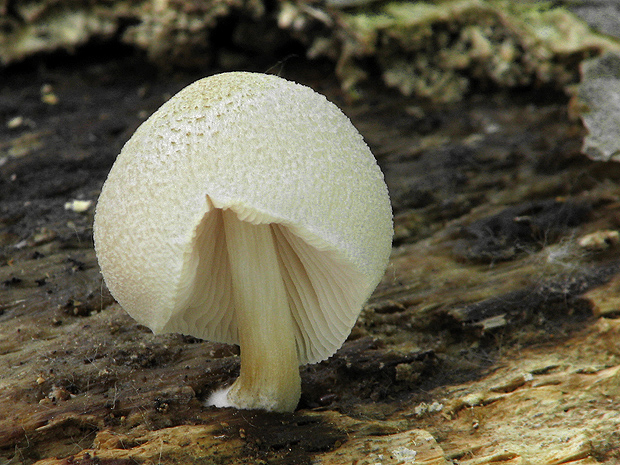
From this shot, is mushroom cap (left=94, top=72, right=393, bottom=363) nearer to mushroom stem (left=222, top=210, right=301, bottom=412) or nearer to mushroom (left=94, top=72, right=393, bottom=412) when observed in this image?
mushroom (left=94, top=72, right=393, bottom=412)

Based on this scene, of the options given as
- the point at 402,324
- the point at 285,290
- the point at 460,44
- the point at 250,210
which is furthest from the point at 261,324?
the point at 460,44

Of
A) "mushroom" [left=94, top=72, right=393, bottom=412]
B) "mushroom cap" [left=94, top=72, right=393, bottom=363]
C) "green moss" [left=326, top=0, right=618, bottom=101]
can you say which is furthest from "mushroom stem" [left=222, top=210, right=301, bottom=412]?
"green moss" [left=326, top=0, right=618, bottom=101]

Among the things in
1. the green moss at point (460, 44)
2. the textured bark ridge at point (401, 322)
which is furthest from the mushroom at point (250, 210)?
the green moss at point (460, 44)

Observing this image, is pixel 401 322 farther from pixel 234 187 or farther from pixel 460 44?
pixel 460 44

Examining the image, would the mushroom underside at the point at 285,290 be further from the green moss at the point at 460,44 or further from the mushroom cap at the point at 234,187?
the green moss at the point at 460,44

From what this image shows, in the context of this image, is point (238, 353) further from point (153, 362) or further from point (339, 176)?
point (339, 176)

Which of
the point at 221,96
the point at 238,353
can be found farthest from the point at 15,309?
the point at 221,96
